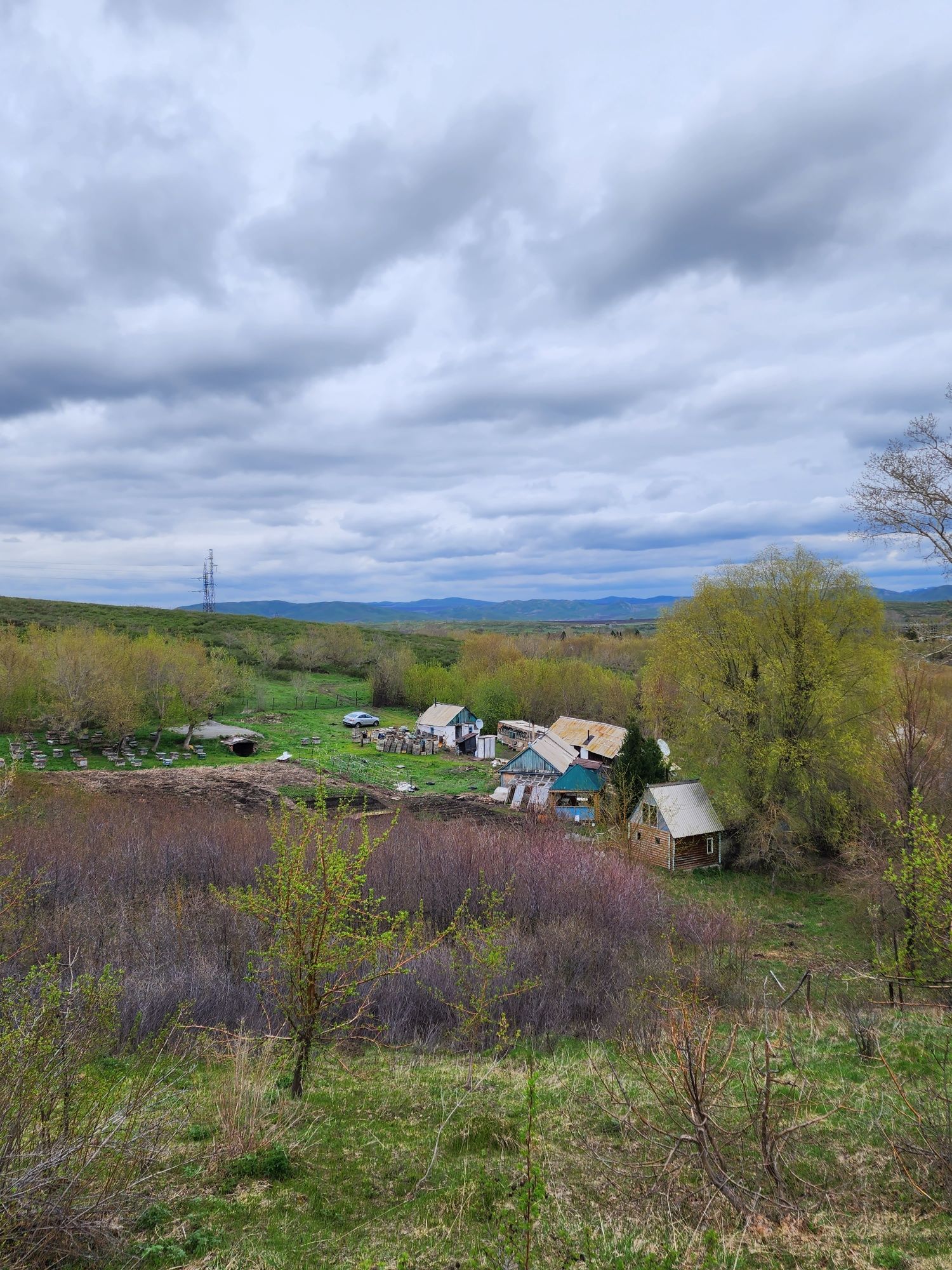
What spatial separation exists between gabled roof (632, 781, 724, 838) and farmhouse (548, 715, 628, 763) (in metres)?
19.6

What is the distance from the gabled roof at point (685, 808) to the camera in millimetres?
30609

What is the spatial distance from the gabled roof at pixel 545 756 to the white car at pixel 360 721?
2286 cm

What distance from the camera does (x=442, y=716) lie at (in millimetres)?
66750

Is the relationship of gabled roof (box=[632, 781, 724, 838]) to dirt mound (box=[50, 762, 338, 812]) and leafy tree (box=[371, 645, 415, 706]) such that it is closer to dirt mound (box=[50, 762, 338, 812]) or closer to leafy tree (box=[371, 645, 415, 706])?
dirt mound (box=[50, 762, 338, 812])

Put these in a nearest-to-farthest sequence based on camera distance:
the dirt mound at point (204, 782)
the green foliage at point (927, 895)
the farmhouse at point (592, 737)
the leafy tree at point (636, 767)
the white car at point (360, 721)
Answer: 1. the green foliage at point (927, 895)
2. the leafy tree at point (636, 767)
3. the dirt mound at point (204, 782)
4. the farmhouse at point (592, 737)
5. the white car at point (360, 721)

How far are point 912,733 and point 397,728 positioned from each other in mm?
48829

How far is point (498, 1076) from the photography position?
9578mm

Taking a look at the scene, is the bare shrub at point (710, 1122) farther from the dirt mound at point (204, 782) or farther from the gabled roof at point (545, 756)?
the gabled roof at point (545, 756)

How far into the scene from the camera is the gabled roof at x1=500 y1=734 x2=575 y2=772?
45969mm

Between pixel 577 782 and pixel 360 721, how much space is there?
3094 centimetres

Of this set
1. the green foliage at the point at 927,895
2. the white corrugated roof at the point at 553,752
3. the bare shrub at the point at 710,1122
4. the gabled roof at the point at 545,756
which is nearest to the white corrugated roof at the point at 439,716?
the gabled roof at the point at 545,756

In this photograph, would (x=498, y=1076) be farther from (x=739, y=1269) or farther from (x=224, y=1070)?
(x=739, y=1269)

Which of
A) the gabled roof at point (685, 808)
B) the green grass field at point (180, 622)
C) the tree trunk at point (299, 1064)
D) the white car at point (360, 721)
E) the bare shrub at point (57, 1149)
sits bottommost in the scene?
the white car at point (360, 721)

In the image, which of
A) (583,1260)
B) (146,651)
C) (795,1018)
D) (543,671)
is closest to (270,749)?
(146,651)
